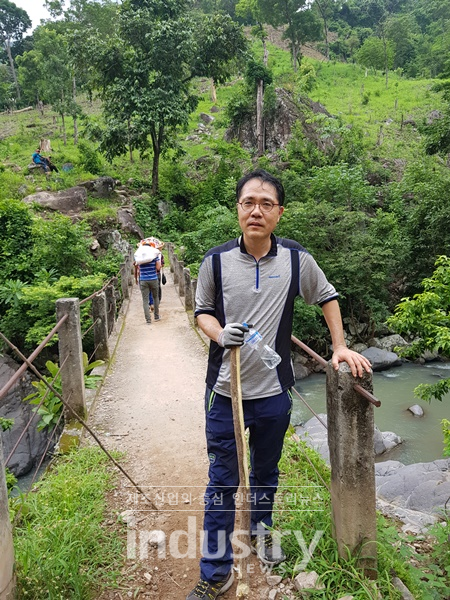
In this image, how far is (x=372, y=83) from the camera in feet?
134

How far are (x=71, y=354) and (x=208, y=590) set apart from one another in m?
2.83

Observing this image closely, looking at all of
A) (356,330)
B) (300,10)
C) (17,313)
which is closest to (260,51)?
Answer: (300,10)

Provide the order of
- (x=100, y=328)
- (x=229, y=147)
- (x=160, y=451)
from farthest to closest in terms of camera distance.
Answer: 1. (x=229, y=147)
2. (x=100, y=328)
3. (x=160, y=451)

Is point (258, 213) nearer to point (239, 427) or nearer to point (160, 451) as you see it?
point (239, 427)

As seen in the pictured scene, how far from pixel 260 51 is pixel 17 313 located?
5008 cm

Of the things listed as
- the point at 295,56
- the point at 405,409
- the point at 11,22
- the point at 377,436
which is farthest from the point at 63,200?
the point at 11,22

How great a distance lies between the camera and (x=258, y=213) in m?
2.12

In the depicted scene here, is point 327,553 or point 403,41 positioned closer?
point 327,553

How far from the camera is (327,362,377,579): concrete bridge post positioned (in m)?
2.04

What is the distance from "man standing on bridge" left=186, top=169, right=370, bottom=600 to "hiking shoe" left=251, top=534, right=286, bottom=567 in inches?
11.4

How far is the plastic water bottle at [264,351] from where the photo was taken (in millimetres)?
2070

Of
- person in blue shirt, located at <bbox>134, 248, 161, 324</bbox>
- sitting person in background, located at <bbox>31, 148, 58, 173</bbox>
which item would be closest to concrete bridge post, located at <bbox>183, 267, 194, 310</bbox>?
person in blue shirt, located at <bbox>134, 248, 161, 324</bbox>

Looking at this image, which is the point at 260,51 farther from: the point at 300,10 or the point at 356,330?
the point at 356,330

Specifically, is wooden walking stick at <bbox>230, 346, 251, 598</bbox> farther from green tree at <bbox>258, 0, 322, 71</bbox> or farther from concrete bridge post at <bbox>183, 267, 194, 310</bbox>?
green tree at <bbox>258, 0, 322, 71</bbox>
